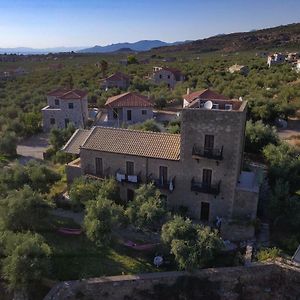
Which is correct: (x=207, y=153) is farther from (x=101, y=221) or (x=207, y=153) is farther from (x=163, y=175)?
(x=101, y=221)

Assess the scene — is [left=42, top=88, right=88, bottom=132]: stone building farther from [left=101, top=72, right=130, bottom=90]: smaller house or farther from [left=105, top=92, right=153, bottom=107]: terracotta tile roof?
[left=101, top=72, right=130, bottom=90]: smaller house

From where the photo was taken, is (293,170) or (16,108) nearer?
(293,170)

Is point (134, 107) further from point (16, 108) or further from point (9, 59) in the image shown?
point (9, 59)

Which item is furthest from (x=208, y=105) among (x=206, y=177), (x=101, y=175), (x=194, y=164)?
(x=101, y=175)

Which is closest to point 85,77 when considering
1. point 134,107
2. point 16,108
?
point 16,108

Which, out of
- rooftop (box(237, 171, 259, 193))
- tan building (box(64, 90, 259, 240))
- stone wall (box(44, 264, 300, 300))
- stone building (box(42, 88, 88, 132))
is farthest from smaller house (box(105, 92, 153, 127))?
stone wall (box(44, 264, 300, 300))

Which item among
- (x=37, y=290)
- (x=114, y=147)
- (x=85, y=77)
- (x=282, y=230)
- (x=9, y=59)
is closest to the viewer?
(x=37, y=290)
